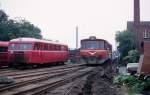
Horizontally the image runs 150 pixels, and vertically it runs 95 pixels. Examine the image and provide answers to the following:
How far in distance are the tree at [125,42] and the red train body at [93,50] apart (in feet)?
43.7

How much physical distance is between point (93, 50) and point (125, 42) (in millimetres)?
15099

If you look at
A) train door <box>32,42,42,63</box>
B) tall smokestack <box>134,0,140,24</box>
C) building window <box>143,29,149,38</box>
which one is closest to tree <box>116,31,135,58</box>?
tall smokestack <box>134,0,140,24</box>

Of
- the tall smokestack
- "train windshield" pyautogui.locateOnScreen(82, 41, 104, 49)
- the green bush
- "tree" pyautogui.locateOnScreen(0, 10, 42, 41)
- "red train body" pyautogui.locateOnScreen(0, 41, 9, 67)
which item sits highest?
the tall smokestack

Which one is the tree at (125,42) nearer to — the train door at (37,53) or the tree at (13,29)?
the tree at (13,29)

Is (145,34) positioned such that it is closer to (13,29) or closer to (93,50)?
(13,29)

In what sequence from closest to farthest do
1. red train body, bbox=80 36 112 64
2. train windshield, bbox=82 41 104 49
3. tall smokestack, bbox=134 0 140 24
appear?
1. red train body, bbox=80 36 112 64
2. train windshield, bbox=82 41 104 49
3. tall smokestack, bbox=134 0 140 24

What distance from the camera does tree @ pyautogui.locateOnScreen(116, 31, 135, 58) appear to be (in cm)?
4971

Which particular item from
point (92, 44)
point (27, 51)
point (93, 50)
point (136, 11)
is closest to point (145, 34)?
point (136, 11)

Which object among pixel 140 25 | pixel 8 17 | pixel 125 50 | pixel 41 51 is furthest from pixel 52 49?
pixel 140 25

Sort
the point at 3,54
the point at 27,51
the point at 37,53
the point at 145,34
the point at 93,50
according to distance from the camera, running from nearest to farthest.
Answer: the point at 27,51, the point at 37,53, the point at 3,54, the point at 93,50, the point at 145,34

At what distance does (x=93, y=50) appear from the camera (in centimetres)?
3628

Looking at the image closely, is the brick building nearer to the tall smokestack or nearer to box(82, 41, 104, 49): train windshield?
the tall smokestack

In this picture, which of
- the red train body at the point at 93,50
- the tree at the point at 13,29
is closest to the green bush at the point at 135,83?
the red train body at the point at 93,50

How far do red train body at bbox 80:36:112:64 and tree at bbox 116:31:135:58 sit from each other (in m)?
13.3
